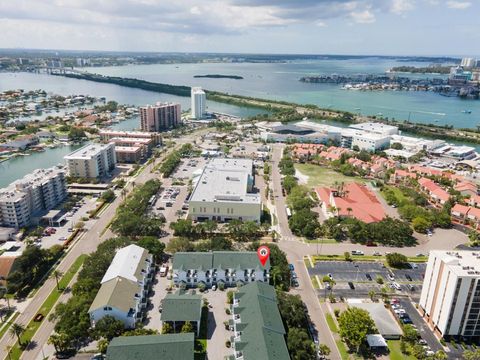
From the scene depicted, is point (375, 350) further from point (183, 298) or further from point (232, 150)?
point (232, 150)

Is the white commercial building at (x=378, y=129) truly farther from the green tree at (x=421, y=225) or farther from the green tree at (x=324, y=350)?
the green tree at (x=324, y=350)

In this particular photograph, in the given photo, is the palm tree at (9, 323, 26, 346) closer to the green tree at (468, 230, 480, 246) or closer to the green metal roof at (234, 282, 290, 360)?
the green metal roof at (234, 282, 290, 360)

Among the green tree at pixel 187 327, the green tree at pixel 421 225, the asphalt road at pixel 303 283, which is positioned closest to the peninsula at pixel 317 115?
the green tree at pixel 421 225

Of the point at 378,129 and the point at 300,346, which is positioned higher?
the point at 378,129

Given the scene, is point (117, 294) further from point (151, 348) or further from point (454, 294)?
point (454, 294)

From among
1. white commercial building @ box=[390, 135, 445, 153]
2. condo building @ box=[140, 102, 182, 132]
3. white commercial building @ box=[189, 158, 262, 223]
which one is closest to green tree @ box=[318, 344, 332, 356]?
white commercial building @ box=[189, 158, 262, 223]

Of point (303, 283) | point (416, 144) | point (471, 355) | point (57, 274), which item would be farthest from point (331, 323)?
point (416, 144)
